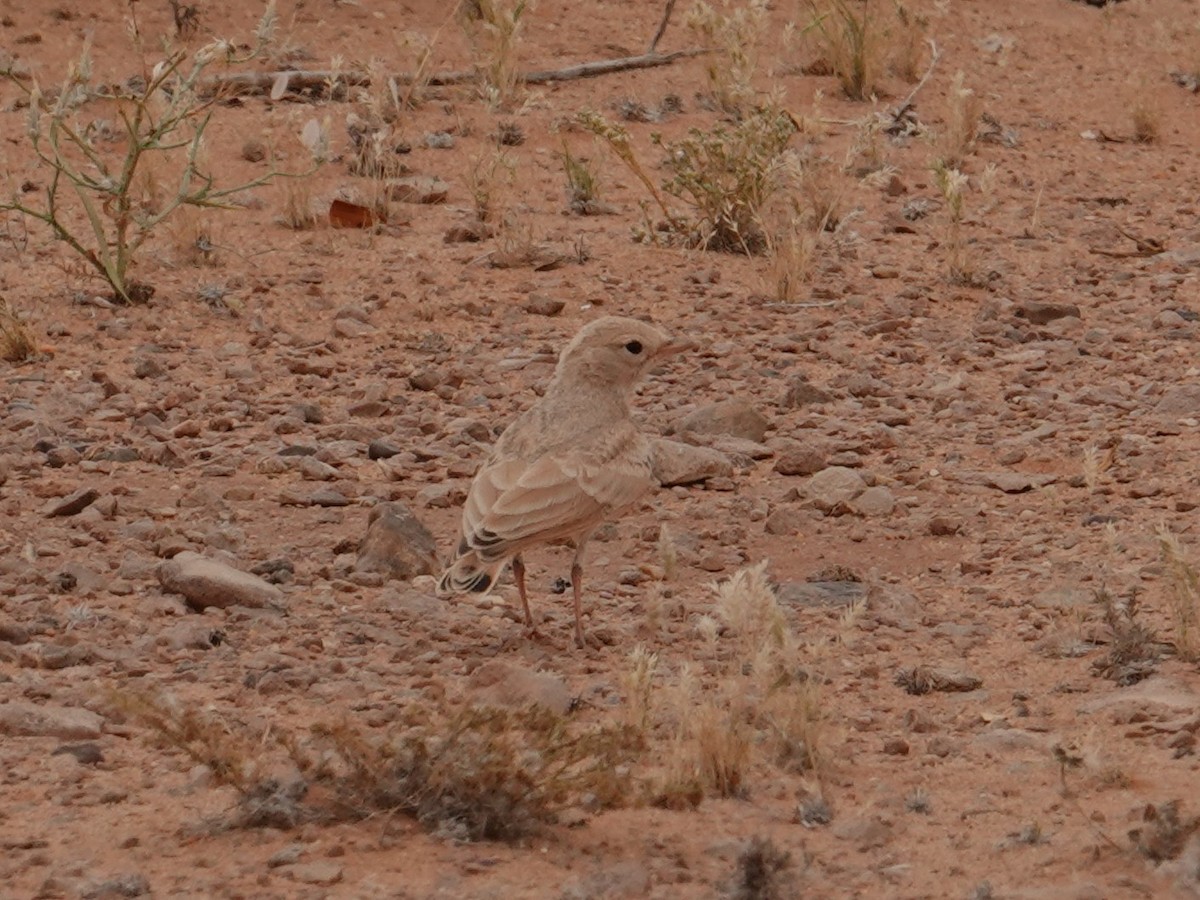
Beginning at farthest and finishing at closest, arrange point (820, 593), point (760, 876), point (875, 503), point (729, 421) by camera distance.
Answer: point (729, 421) → point (875, 503) → point (820, 593) → point (760, 876)

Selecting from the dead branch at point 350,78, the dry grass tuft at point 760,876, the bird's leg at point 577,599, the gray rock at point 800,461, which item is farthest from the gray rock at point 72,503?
the dead branch at point 350,78

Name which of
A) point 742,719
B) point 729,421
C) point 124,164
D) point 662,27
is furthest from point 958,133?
point 742,719

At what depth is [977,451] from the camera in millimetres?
7652

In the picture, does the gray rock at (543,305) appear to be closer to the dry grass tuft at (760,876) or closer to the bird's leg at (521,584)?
the bird's leg at (521,584)

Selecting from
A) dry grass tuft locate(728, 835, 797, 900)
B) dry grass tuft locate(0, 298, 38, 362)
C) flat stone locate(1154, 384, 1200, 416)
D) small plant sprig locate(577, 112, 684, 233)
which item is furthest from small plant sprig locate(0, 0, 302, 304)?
dry grass tuft locate(728, 835, 797, 900)

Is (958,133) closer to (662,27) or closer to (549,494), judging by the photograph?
(662,27)

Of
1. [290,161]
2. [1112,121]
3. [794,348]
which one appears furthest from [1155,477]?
[1112,121]

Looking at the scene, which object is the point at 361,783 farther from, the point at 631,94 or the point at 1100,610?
the point at 631,94

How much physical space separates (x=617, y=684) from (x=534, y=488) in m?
0.63

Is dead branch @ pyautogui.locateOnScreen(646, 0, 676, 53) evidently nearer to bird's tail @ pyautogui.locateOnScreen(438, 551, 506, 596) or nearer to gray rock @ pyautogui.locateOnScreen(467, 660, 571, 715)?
bird's tail @ pyautogui.locateOnScreen(438, 551, 506, 596)

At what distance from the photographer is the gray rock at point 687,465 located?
737cm

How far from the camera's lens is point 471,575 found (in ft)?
18.4

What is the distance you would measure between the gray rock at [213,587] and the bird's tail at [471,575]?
2.26 ft

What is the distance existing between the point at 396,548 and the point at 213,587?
68cm
